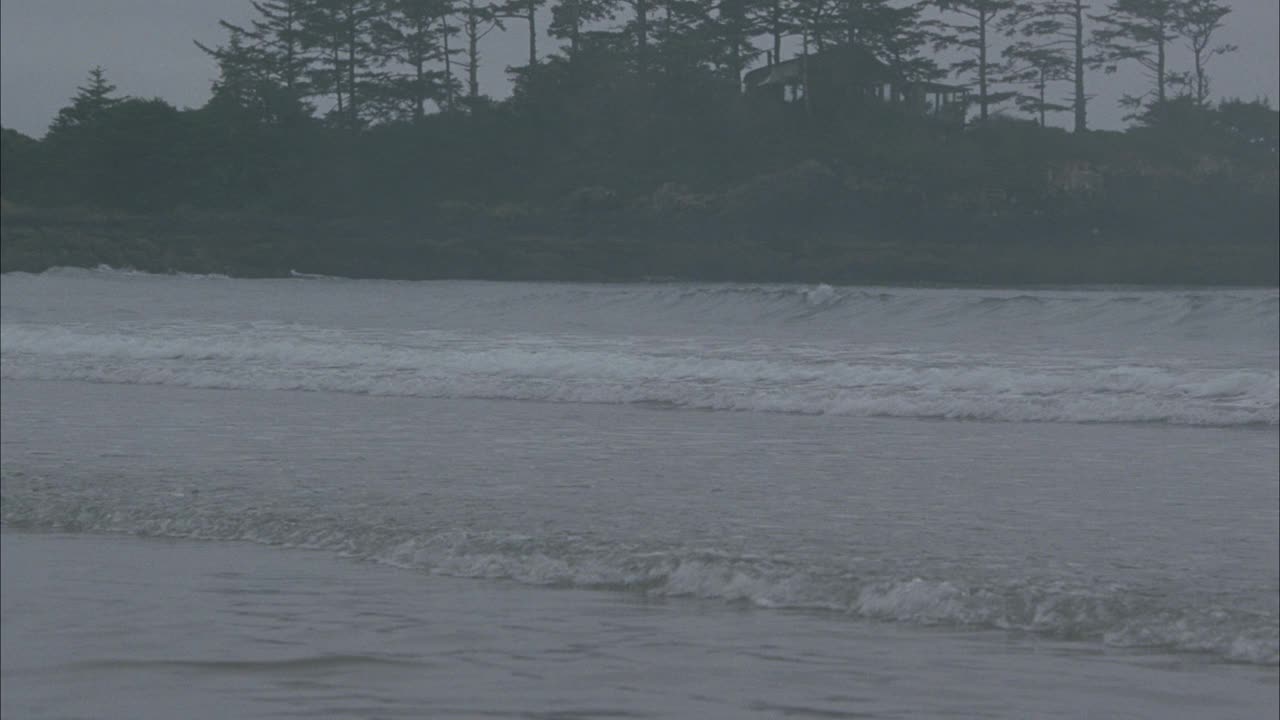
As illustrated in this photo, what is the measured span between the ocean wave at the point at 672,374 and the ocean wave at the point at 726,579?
644 cm

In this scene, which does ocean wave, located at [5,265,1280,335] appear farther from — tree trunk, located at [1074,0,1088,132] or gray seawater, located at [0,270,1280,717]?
tree trunk, located at [1074,0,1088,132]

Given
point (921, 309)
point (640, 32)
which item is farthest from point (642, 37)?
point (921, 309)

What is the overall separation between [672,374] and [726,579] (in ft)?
31.8

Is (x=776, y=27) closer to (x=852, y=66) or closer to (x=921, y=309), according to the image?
(x=852, y=66)

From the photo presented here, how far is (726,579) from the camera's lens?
Answer: 5.90m

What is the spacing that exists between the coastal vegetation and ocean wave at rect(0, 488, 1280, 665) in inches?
1488

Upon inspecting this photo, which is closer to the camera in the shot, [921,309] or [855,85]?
[921,309]

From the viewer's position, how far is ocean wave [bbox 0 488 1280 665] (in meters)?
5.16

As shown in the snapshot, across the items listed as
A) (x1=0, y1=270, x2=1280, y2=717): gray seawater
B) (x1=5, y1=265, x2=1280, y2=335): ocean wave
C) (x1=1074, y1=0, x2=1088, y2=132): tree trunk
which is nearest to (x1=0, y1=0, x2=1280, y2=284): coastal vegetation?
(x1=1074, y1=0, x2=1088, y2=132): tree trunk

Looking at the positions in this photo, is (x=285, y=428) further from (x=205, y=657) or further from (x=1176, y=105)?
(x=1176, y=105)

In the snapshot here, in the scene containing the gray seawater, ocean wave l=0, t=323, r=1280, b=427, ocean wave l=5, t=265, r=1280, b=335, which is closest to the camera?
the gray seawater

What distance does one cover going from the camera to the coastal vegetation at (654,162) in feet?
153

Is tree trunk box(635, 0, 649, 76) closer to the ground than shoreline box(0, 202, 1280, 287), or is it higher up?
higher up

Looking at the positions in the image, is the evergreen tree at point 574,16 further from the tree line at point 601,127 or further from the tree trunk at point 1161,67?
the tree trunk at point 1161,67
